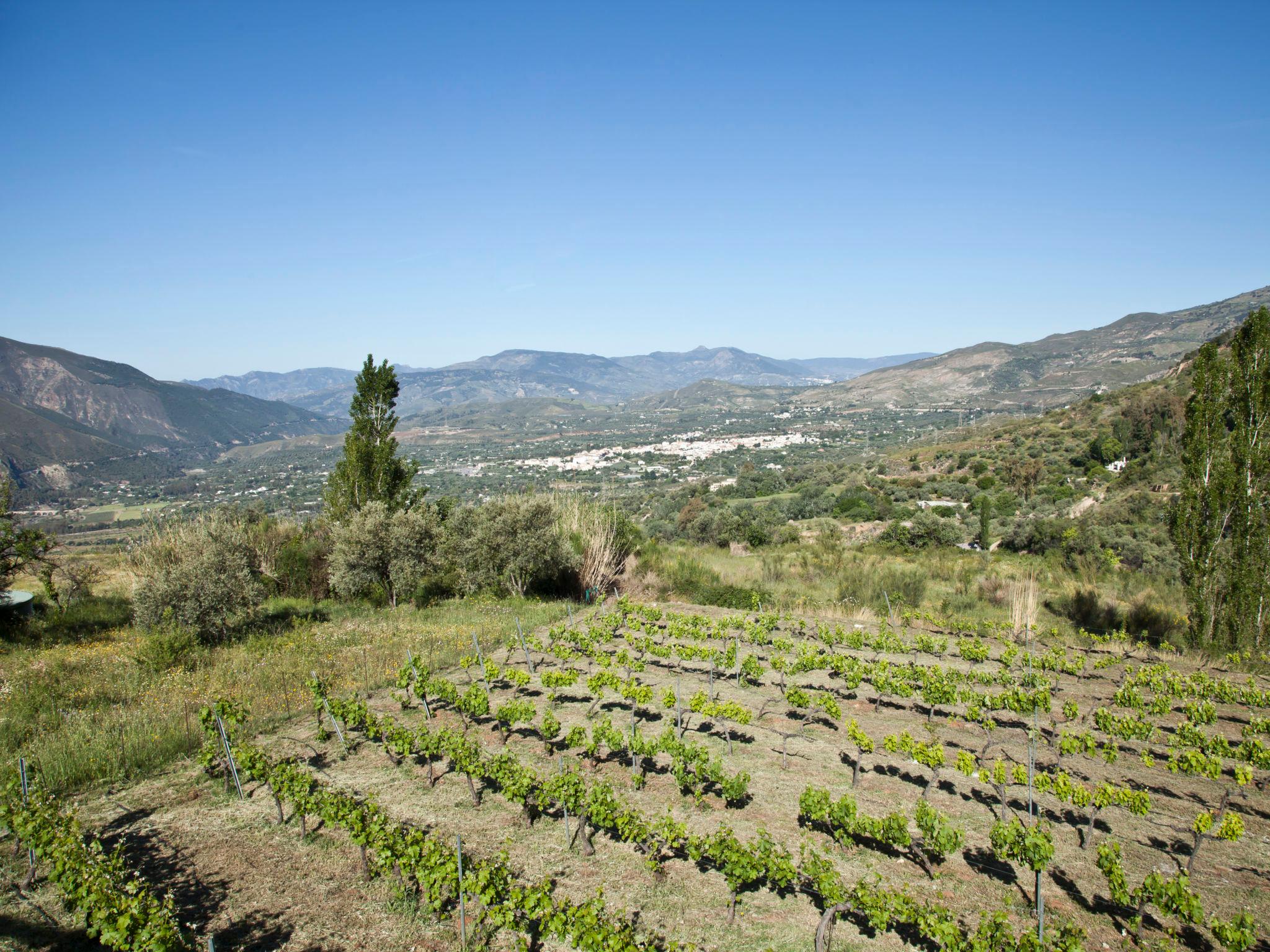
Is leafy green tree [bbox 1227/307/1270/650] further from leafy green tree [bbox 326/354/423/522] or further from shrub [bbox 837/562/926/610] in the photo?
leafy green tree [bbox 326/354/423/522]

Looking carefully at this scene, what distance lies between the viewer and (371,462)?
2092cm

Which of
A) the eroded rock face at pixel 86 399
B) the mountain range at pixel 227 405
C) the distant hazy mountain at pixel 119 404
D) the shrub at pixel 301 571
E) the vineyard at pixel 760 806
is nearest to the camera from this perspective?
the vineyard at pixel 760 806

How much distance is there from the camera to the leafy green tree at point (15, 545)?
12805 mm

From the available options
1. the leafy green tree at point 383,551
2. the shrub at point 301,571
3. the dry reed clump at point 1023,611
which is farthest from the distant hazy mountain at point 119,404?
the dry reed clump at point 1023,611

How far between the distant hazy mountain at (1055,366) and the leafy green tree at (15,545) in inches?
4155

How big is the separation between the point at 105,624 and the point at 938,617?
2104cm

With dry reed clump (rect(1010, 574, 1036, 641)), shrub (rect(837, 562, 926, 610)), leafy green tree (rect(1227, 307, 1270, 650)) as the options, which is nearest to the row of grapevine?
dry reed clump (rect(1010, 574, 1036, 641))

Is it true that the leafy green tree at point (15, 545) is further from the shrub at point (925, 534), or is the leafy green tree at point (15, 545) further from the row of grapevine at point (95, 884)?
the shrub at point (925, 534)

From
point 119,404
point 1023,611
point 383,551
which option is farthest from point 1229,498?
point 119,404

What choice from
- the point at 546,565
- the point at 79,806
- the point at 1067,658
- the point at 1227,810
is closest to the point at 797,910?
the point at 1227,810

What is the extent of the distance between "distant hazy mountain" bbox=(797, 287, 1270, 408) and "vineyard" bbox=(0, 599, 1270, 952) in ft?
314

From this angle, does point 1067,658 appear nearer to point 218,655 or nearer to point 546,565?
point 546,565

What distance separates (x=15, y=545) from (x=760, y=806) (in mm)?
15428

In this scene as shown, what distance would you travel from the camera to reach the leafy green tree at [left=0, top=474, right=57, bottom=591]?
12805 millimetres
